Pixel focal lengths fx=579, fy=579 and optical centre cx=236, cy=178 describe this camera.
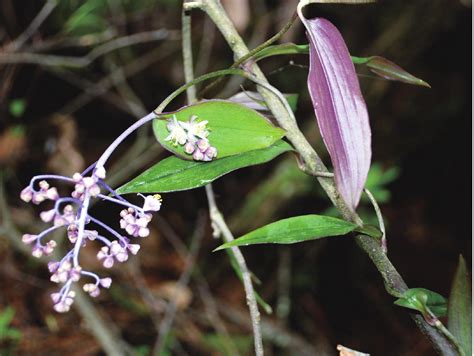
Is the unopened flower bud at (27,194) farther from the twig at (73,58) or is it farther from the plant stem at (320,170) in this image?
the twig at (73,58)

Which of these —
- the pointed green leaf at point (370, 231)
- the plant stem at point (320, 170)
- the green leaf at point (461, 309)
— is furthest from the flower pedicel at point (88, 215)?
the green leaf at point (461, 309)

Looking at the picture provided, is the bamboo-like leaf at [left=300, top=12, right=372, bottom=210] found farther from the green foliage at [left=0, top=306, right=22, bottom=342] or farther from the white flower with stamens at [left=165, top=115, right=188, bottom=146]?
the green foliage at [left=0, top=306, right=22, bottom=342]

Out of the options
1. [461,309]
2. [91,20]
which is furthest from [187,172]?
[91,20]

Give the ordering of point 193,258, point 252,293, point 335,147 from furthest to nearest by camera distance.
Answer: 1. point 193,258
2. point 252,293
3. point 335,147

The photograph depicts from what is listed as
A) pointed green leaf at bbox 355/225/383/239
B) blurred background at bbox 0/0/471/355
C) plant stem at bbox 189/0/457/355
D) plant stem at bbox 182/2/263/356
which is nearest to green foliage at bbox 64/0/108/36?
blurred background at bbox 0/0/471/355

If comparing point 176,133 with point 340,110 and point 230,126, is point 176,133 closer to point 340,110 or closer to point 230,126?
point 230,126

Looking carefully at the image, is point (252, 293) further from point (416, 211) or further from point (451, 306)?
point (416, 211)

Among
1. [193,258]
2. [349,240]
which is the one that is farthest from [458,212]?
[193,258]
